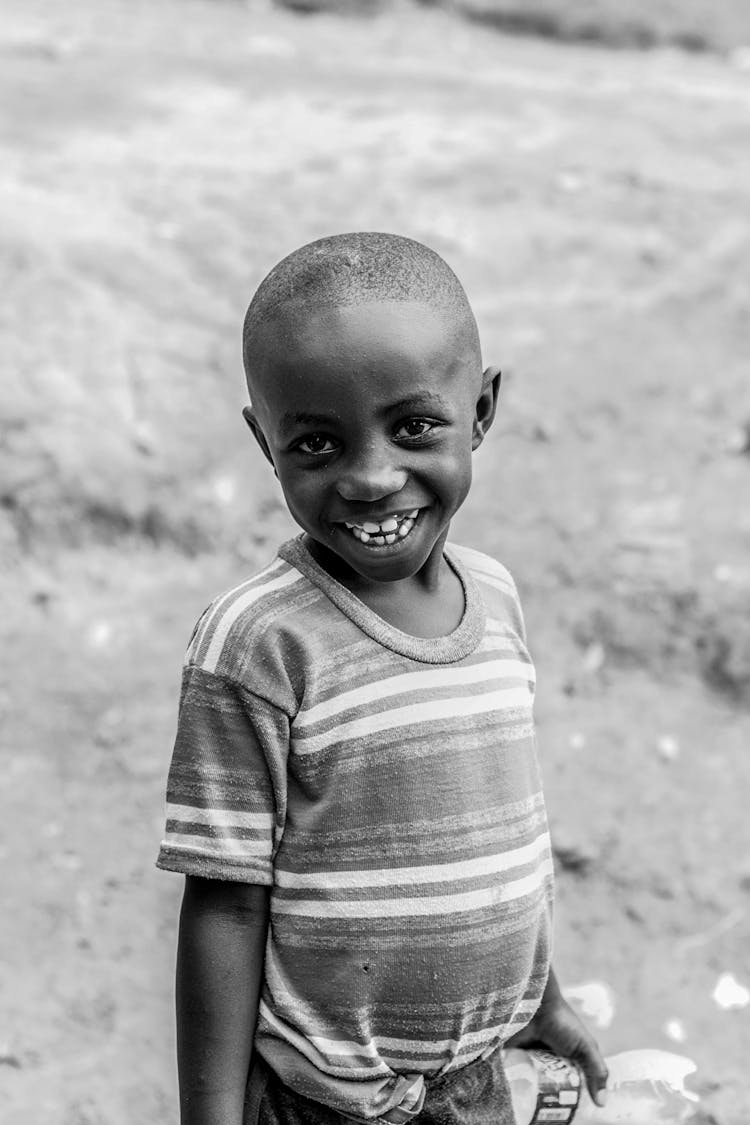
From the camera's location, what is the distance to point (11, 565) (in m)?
3.47

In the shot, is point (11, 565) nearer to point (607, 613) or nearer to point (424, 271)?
point (607, 613)

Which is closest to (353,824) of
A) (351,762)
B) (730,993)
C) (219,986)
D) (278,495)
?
(351,762)

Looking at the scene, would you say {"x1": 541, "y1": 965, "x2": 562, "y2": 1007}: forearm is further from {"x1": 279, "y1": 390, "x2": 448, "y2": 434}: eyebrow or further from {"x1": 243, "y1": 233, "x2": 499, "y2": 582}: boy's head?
{"x1": 279, "y1": 390, "x2": 448, "y2": 434}: eyebrow

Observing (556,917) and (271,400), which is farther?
(556,917)

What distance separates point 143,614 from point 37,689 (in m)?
0.34

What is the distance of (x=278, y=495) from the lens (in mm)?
3652

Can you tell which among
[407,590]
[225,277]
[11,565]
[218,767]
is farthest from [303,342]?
[225,277]

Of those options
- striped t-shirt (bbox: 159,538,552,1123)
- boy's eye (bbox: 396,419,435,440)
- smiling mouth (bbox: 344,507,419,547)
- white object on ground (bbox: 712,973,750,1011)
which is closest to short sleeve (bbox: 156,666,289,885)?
striped t-shirt (bbox: 159,538,552,1123)

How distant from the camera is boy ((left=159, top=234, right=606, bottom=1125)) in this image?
51.6 inches

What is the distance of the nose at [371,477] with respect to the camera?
1282 millimetres

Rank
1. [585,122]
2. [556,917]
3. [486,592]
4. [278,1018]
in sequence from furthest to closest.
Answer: [585,122], [556,917], [486,592], [278,1018]

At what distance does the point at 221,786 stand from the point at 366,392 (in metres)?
0.41

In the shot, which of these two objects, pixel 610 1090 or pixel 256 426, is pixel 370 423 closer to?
pixel 256 426

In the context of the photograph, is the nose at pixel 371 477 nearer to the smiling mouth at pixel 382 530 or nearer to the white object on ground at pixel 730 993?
the smiling mouth at pixel 382 530
